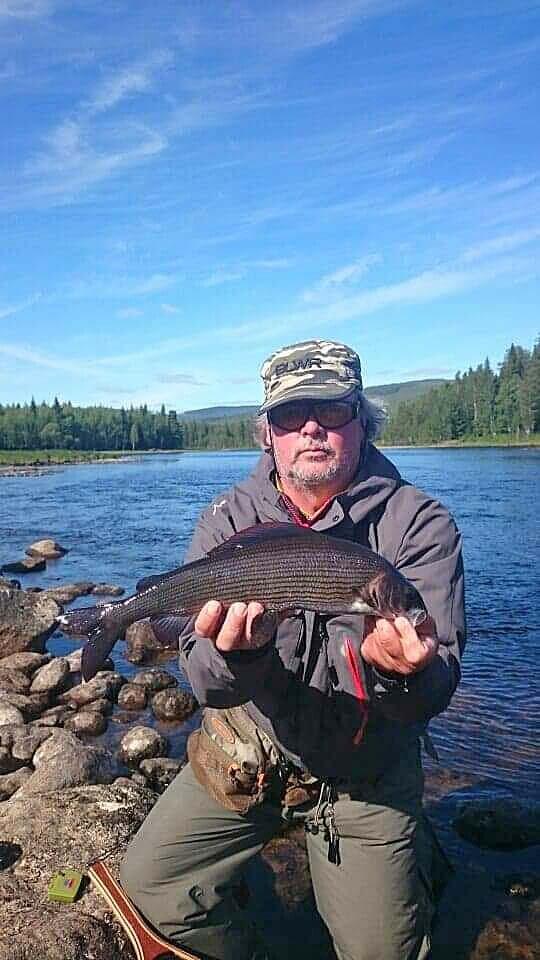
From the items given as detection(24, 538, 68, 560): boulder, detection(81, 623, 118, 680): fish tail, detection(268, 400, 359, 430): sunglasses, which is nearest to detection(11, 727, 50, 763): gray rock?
detection(81, 623, 118, 680): fish tail

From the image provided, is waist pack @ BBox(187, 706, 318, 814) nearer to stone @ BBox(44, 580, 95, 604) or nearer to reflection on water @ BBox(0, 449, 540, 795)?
reflection on water @ BBox(0, 449, 540, 795)

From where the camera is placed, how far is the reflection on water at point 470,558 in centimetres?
852

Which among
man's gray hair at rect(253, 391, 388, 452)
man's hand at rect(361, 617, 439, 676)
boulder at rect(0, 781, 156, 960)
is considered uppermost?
man's gray hair at rect(253, 391, 388, 452)

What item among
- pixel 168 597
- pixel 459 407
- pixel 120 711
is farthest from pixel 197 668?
pixel 459 407

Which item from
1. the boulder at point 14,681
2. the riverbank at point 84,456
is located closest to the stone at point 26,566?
the boulder at point 14,681

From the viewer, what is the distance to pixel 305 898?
570 cm

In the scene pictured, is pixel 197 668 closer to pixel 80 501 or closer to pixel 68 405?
pixel 80 501

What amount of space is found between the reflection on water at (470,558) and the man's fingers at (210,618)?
4878 millimetres

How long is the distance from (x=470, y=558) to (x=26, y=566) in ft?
41.9

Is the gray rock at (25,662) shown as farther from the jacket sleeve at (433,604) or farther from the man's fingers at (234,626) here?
the jacket sleeve at (433,604)

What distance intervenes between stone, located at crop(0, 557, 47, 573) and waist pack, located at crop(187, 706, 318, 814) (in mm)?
18268

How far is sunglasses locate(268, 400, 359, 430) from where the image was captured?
4.79 m

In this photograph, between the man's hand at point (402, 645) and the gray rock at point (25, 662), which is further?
the gray rock at point (25, 662)

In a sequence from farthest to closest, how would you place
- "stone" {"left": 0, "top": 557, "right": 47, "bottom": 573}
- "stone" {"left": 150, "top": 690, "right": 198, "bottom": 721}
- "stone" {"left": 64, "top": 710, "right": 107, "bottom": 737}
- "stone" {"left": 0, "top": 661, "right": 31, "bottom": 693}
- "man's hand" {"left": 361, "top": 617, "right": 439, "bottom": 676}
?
1. "stone" {"left": 0, "top": 557, "right": 47, "bottom": 573}
2. "stone" {"left": 0, "top": 661, "right": 31, "bottom": 693}
3. "stone" {"left": 150, "top": 690, "right": 198, "bottom": 721}
4. "stone" {"left": 64, "top": 710, "right": 107, "bottom": 737}
5. "man's hand" {"left": 361, "top": 617, "right": 439, "bottom": 676}
